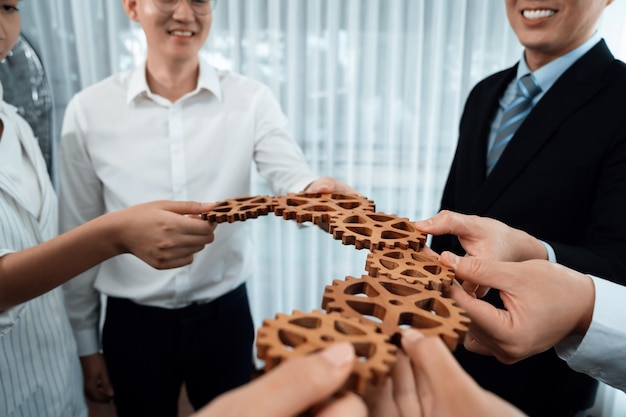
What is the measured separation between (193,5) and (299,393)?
1187 millimetres

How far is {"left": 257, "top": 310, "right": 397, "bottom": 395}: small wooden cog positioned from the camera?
495mm

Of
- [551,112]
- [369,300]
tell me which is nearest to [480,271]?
[369,300]

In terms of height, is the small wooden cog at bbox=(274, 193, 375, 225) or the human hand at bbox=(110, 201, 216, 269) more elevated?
the small wooden cog at bbox=(274, 193, 375, 225)

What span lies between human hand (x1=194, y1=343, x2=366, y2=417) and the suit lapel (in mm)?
835

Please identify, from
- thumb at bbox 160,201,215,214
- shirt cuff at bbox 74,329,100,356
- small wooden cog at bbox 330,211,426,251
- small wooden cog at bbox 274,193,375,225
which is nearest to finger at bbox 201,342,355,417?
small wooden cog at bbox 330,211,426,251

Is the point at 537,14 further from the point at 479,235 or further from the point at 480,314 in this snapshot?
the point at 480,314

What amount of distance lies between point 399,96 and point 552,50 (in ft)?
3.35

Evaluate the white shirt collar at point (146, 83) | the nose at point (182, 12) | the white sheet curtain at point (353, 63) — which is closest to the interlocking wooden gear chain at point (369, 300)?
the white shirt collar at point (146, 83)

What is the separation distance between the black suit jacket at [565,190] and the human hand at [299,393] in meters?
0.71

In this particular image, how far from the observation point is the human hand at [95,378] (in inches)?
56.7

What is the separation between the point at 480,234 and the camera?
0.89m

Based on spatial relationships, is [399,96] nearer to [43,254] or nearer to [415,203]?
[415,203]

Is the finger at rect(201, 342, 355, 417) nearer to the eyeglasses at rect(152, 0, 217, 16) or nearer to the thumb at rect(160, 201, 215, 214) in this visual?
the thumb at rect(160, 201, 215, 214)

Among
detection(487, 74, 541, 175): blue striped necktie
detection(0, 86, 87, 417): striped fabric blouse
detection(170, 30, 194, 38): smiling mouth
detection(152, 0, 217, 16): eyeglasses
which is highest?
detection(152, 0, 217, 16): eyeglasses
